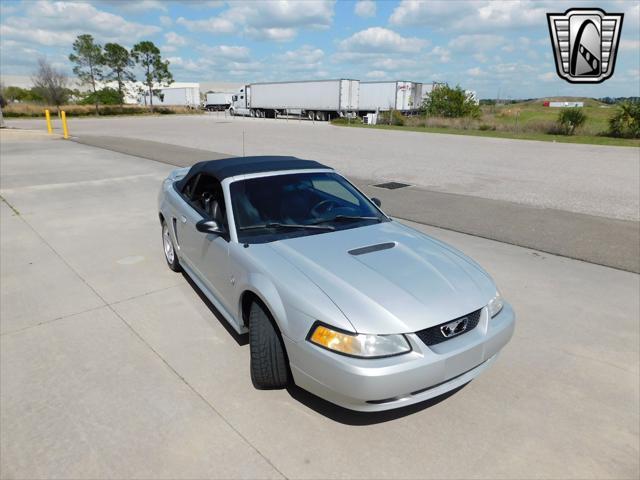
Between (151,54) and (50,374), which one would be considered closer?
(50,374)

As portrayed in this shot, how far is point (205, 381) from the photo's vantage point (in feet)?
10.7

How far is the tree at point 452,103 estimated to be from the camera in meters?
40.4

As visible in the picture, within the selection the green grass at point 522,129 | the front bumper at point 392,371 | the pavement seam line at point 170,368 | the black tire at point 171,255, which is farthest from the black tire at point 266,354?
the green grass at point 522,129

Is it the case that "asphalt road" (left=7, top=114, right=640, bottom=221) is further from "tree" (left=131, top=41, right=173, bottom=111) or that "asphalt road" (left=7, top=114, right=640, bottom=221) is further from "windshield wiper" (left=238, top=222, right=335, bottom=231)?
"tree" (left=131, top=41, right=173, bottom=111)

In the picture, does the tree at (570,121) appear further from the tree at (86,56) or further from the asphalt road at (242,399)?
the tree at (86,56)

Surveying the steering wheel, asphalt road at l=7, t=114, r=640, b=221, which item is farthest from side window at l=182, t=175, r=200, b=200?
asphalt road at l=7, t=114, r=640, b=221

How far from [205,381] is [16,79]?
164 metres

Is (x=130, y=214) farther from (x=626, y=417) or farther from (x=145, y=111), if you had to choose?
(x=145, y=111)

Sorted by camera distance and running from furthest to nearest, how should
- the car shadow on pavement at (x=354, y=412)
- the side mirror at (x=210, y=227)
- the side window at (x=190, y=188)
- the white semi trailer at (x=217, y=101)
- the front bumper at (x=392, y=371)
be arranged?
the white semi trailer at (x=217, y=101)
the side window at (x=190, y=188)
the side mirror at (x=210, y=227)
the car shadow on pavement at (x=354, y=412)
the front bumper at (x=392, y=371)

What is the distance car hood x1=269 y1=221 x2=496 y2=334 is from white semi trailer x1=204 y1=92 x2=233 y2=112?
252 ft

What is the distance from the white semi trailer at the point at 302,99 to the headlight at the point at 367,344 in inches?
1813

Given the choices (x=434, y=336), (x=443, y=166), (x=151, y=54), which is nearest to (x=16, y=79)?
(x=151, y=54)

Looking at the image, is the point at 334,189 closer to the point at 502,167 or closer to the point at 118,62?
the point at 502,167

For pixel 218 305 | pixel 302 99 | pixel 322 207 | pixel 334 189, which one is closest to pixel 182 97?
pixel 302 99
